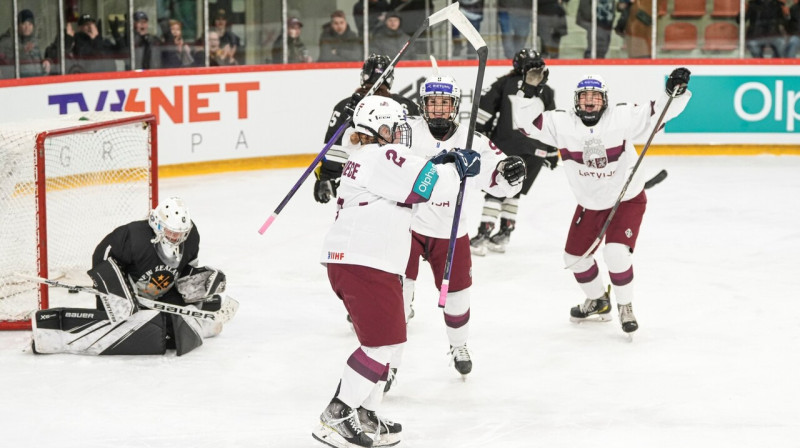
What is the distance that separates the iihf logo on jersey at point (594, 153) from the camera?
5211 millimetres

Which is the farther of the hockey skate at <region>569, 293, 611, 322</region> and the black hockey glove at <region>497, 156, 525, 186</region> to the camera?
the hockey skate at <region>569, 293, 611, 322</region>

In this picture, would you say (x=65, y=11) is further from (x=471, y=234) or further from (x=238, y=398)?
(x=238, y=398)

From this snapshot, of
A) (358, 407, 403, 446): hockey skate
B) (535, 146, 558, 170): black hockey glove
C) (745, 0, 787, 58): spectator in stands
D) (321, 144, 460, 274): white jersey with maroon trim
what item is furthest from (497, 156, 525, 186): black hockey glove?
(745, 0, 787, 58): spectator in stands

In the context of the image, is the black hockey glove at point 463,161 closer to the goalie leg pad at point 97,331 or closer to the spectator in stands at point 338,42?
the goalie leg pad at point 97,331

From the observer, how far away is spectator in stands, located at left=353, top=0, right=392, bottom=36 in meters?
10.5

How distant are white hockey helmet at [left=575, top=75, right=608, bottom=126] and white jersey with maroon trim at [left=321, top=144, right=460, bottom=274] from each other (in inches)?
63.3

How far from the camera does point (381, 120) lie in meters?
3.76

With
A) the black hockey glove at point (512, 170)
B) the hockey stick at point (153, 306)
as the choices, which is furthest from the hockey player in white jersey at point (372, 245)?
the hockey stick at point (153, 306)

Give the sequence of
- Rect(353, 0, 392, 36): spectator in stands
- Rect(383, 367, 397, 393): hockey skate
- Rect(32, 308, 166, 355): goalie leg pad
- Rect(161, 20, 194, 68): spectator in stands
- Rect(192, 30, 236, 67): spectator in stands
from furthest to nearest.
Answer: Rect(353, 0, 392, 36): spectator in stands < Rect(192, 30, 236, 67): spectator in stands < Rect(161, 20, 194, 68): spectator in stands < Rect(32, 308, 166, 355): goalie leg pad < Rect(383, 367, 397, 393): hockey skate

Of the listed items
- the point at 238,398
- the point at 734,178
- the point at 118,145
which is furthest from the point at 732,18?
the point at 238,398

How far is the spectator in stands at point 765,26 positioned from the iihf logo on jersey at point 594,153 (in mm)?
5957

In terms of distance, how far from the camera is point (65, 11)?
29.7ft

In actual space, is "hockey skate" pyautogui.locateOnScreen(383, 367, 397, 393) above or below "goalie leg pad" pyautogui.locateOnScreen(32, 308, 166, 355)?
below

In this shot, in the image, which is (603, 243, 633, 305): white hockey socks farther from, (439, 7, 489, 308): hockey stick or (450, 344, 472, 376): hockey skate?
(439, 7, 489, 308): hockey stick
